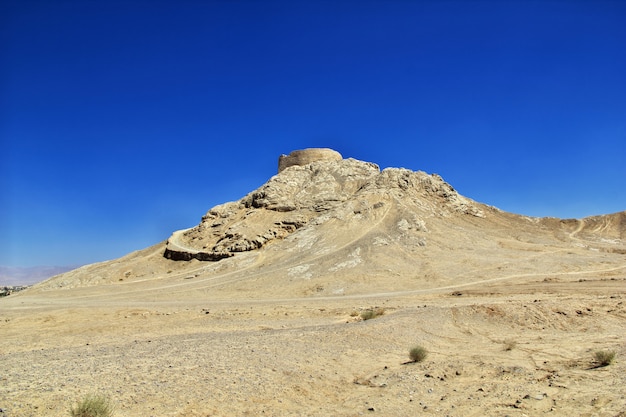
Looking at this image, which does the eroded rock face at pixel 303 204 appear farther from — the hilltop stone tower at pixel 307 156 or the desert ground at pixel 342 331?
the hilltop stone tower at pixel 307 156

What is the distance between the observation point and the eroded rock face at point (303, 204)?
46.5m

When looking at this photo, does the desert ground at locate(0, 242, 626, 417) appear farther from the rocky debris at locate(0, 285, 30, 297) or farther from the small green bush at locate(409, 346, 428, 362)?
the rocky debris at locate(0, 285, 30, 297)

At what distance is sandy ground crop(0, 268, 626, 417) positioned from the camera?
751 centimetres

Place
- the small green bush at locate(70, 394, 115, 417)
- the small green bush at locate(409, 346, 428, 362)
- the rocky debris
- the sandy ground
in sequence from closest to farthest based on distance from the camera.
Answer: the small green bush at locate(70, 394, 115, 417)
the sandy ground
the small green bush at locate(409, 346, 428, 362)
the rocky debris

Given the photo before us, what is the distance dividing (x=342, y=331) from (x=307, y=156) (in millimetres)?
51705

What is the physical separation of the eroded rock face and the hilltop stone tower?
3.01 m

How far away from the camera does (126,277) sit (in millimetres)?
42156

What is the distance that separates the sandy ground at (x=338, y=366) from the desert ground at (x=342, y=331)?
5 centimetres

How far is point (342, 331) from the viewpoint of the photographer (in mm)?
13312

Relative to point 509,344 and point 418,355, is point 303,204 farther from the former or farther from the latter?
point 418,355

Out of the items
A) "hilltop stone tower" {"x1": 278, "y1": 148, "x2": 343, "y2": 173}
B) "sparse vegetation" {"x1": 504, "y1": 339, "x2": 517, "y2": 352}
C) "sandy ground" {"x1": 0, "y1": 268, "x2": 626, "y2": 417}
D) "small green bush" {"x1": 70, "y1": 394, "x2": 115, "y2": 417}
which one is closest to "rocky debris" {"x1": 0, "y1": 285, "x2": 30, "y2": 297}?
"hilltop stone tower" {"x1": 278, "y1": 148, "x2": 343, "y2": 173}

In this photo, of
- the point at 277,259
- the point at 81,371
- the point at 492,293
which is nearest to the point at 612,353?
the point at 81,371

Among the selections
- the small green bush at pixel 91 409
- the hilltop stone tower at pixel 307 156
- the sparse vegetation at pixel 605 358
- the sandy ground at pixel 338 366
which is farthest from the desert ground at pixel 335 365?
the hilltop stone tower at pixel 307 156

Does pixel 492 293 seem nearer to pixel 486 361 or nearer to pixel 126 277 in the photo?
pixel 486 361
